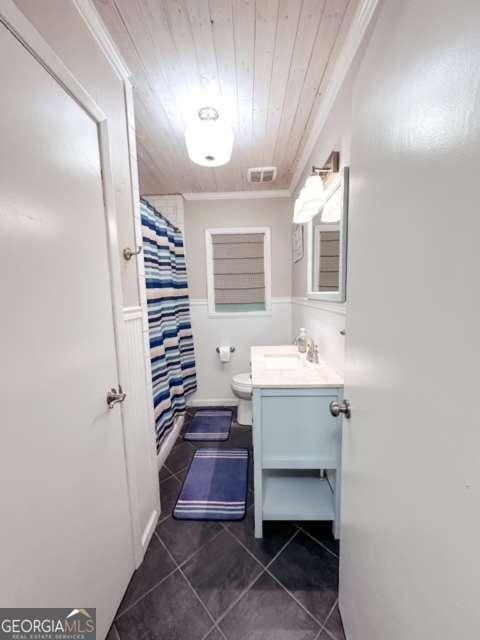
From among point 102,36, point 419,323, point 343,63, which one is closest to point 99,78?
point 102,36

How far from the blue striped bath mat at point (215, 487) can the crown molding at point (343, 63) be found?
7.89 feet

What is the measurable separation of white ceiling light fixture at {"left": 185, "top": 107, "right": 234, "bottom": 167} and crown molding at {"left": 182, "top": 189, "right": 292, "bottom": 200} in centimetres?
128

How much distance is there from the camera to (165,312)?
82.3 inches

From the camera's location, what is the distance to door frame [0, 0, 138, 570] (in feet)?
2.11

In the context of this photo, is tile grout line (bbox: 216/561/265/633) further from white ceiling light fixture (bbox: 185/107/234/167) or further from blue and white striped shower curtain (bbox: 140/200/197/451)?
white ceiling light fixture (bbox: 185/107/234/167)

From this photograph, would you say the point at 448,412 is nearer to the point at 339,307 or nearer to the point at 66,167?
the point at 339,307

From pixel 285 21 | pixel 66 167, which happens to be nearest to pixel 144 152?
pixel 285 21

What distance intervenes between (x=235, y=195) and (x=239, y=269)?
791mm

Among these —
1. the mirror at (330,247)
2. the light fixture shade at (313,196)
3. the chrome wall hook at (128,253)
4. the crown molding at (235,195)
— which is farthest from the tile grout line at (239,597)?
the crown molding at (235,195)

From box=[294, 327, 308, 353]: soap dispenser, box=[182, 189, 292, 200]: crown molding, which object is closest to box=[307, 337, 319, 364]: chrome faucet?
box=[294, 327, 308, 353]: soap dispenser

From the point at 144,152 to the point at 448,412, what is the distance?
2389mm

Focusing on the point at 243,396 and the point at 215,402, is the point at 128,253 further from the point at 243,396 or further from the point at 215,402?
the point at 215,402

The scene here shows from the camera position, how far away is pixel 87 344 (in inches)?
35.5

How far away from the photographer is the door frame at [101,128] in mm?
643
